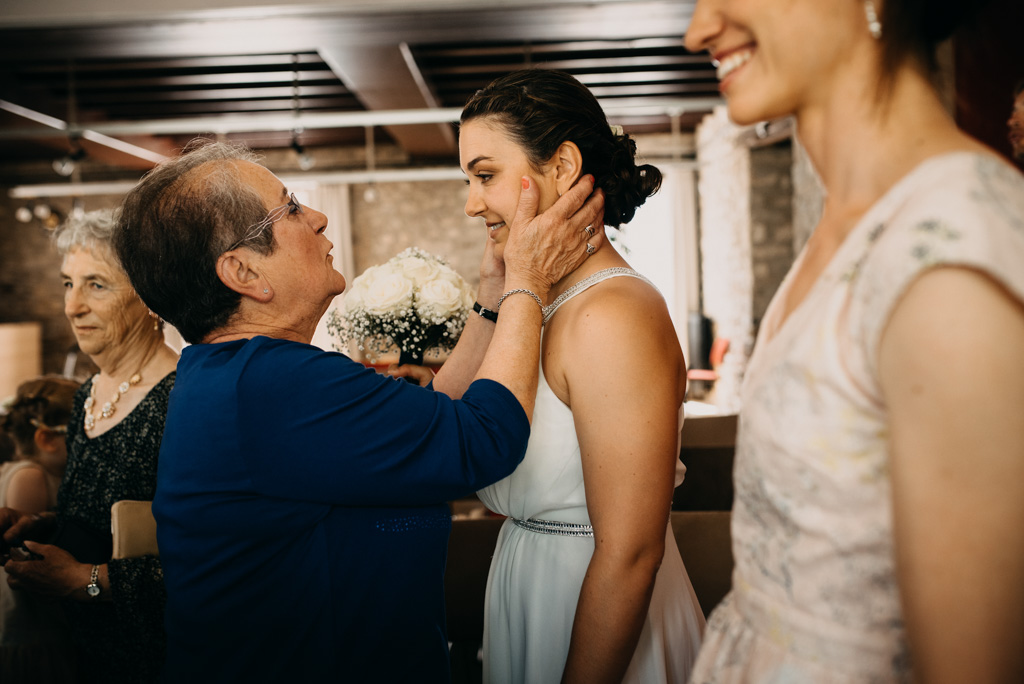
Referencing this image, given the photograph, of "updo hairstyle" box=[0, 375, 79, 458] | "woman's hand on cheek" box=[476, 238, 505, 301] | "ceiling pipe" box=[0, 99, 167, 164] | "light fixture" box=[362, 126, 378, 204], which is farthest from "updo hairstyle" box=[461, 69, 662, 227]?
"light fixture" box=[362, 126, 378, 204]

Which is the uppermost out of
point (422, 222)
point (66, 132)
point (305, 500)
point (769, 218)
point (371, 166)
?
point (371, 166)

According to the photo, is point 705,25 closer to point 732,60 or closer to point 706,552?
point 732,60

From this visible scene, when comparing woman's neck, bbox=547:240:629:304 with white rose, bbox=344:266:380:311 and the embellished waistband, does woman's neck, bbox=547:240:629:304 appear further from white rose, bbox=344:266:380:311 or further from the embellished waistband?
white rose, bbox=344:266:380:311

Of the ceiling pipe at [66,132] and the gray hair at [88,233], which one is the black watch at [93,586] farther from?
the ceiling pipe at [66,132]

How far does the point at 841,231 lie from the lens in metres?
0.73

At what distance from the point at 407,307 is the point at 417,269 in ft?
0.42

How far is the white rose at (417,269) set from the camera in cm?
195

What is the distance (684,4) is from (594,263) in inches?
158

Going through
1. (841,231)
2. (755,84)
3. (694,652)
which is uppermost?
(755,84)

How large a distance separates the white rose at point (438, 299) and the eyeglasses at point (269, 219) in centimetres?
53

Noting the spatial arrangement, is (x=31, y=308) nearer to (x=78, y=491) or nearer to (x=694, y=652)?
(x=78, y=491)

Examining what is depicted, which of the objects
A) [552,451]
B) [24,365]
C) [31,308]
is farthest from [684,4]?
[31,308]

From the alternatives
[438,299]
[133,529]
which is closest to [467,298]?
[438,299]

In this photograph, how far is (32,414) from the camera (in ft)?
8.32
